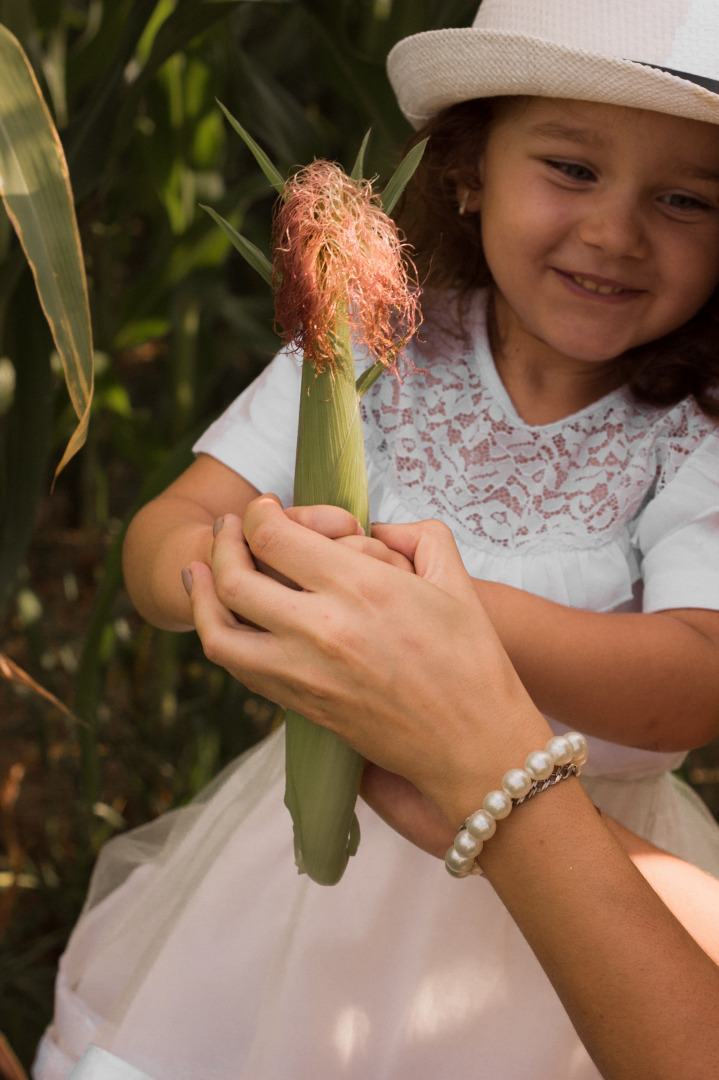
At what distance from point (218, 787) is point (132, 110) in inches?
23.5

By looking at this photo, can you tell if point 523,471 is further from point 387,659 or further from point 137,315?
point 137,315

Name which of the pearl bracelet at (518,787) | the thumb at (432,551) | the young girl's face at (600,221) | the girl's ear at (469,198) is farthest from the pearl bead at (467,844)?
the girl's ear at (469,198)

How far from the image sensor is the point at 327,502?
498 mm

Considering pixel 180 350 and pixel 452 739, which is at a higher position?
pixel 452 739

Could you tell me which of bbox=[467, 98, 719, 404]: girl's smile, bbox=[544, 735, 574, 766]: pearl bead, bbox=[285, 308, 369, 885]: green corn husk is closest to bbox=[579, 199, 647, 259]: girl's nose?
bbox=[467, 98, 719, 404]: girl's smile

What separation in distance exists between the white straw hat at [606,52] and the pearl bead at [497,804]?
406 mm

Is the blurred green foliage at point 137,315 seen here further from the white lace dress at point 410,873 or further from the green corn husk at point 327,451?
the green corn husk at point 327,451

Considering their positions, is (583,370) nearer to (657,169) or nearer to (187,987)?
(657,169)

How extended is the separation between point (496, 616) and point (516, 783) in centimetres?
14

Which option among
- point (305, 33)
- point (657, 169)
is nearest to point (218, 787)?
point (657, 169)

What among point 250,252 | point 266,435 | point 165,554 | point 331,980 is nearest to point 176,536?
point 165,554

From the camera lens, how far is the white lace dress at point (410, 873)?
0.62m


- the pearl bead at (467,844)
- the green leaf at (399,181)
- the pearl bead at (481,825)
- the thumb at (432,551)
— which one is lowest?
the pearl bead at (467,844)

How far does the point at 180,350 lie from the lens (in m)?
1.10
